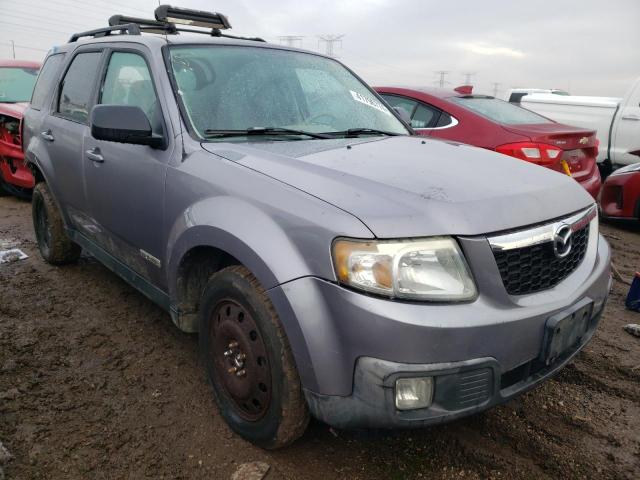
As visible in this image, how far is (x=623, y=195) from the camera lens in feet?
18.9

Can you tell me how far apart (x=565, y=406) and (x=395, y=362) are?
1373 mm

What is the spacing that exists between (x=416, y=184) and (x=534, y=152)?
3.27m

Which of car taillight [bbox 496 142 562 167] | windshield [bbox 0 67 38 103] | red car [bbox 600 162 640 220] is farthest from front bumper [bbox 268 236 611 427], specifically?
windshield [bbox 0 67 38 103]

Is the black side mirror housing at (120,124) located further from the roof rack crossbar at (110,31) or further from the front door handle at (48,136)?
the front door handle at (48,136)

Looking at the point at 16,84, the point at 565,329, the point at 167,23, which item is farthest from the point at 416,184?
the point at 16,84

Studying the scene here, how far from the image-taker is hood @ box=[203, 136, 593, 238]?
1670mm

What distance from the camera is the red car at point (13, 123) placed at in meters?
6.05

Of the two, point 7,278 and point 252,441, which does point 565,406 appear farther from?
point 7,278

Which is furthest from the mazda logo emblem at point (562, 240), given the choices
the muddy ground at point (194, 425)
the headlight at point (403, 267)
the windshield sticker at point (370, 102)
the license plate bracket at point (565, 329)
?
the windshield sticker at point (370, 102)

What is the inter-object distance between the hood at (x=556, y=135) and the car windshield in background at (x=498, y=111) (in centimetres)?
18

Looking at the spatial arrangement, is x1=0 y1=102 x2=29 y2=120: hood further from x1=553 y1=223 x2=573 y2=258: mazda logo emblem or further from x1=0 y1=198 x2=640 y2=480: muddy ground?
x1=553 y1=223 x2=573 y2=258: mazda logo emblem

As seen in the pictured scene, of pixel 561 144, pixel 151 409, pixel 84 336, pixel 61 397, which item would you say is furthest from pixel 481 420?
pixel 561 144

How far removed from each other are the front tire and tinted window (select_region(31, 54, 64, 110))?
270 centimetres

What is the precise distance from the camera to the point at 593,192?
514 centimetres
